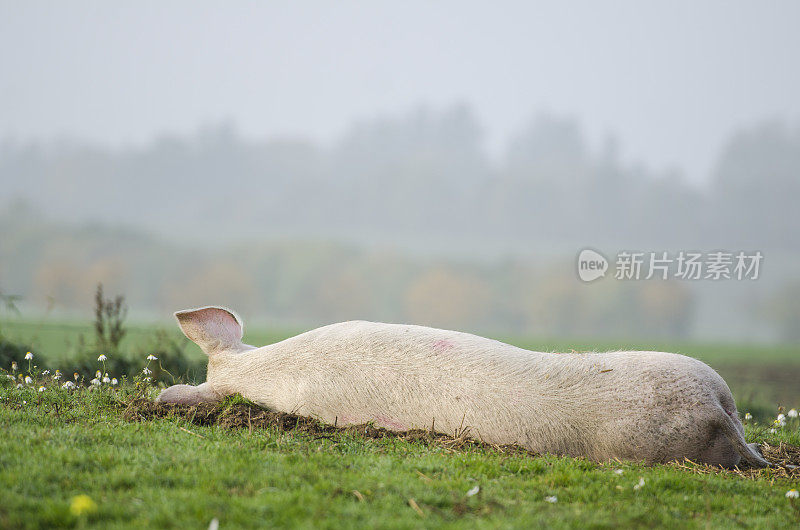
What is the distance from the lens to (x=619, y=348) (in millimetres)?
5668

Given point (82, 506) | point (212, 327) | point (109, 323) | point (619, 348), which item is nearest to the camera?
point (82, 506)

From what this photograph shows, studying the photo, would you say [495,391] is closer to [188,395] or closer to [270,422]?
[270,422]

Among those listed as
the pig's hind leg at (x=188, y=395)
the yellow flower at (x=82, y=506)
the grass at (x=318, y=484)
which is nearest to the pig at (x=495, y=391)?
the pig's hind leg at (x=188, y=395)

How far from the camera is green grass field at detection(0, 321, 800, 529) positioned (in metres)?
3.23

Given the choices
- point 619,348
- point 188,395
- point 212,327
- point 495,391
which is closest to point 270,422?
point 188,395

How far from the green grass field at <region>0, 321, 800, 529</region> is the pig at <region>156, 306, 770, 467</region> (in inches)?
10.1

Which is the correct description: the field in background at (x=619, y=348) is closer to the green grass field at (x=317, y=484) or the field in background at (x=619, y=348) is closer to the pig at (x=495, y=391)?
the pig at (x=495, y=391)

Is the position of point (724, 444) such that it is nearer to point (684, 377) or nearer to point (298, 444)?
point (684, 377)

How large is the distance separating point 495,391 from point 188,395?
2587mm

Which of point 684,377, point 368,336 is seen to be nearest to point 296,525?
point 368,336

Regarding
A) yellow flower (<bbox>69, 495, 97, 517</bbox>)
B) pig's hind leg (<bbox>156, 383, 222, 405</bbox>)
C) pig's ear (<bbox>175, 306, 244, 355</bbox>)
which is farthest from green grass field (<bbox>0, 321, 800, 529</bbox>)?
pig's ear (<bbox>175, 306, 244, 355</bbox>)

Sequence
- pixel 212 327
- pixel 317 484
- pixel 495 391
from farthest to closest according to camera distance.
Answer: pixel 212 327 → pixel 495 391 → pixel 317 484

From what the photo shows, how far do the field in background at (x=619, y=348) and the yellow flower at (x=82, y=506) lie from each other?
3.67 meters

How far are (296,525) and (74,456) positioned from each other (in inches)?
66.8
